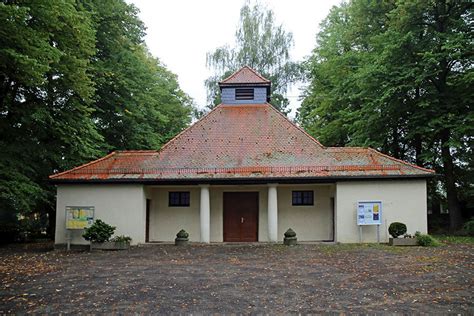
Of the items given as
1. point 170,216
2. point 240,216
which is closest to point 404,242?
point 240,216

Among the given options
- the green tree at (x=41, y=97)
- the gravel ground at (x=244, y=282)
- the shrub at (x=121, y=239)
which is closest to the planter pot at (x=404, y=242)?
the gravel ground at (x=244, y=282)

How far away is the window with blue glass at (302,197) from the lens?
790 inches

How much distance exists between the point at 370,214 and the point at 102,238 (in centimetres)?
1028

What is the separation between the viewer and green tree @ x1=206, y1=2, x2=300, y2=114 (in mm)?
35562

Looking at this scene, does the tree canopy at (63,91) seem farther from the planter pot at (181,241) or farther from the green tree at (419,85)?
the green tree at (419,85)

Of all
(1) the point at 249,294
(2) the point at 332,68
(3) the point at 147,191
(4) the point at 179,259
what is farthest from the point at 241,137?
(1) the point at 249,294

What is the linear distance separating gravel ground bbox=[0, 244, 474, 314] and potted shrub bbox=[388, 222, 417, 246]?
4.79 ft

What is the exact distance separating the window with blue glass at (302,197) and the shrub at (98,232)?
798cm

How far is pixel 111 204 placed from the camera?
60.7ft

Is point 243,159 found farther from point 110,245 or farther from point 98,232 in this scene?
point 98,232

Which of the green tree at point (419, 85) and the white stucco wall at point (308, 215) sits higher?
the green tree at point (419, 85)

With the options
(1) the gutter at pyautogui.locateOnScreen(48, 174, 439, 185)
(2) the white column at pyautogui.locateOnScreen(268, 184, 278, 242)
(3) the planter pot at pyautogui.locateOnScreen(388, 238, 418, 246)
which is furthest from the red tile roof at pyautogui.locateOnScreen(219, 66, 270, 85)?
(3) the planter pot at pyautogui.locateOnScreen(388, 238, 418, 246)

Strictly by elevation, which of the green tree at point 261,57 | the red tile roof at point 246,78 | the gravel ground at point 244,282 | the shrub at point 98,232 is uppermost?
the green tree at point 261,57

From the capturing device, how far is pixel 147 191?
63.4 ft
